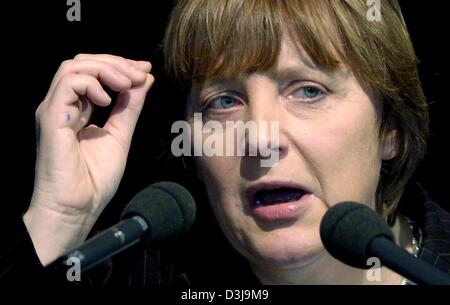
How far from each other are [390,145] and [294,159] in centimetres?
41

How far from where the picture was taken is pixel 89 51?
2410 mm

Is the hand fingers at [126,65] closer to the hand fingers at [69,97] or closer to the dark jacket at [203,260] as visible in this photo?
the hand fingers at [69,97]

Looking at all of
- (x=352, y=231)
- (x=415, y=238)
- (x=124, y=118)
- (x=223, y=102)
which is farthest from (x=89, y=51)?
(x=352, y=231)

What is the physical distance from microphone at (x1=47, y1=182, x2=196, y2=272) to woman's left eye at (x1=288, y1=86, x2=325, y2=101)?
0.55 metres

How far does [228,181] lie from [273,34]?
16.2 inches

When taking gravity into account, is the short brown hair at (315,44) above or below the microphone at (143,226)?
above

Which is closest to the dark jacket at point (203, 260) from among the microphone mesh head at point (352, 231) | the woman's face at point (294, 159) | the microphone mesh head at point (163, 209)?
the woman's face at point (294, 159)

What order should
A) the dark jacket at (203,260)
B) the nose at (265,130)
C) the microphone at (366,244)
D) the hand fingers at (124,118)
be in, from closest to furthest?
the microphone at (366,244) < the nose at (265,130) < the hand fingers at (124,118) < the dark jacket at (203,260)

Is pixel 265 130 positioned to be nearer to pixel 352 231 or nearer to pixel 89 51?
pixel 352 231

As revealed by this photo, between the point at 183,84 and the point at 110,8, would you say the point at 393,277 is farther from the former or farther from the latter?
the point at 110,8

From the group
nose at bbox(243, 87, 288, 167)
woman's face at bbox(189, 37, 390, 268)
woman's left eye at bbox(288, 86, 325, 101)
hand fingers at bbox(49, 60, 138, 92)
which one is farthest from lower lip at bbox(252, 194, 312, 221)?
hand fingers at bbox(49, 60, 138, 92)

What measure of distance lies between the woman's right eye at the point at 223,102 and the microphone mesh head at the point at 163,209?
52cm

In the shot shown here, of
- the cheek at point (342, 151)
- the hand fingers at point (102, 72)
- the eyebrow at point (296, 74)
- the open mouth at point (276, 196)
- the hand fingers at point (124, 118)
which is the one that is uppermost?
the hand fingers at point (102, 72)

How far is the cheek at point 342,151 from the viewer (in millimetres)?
1931
